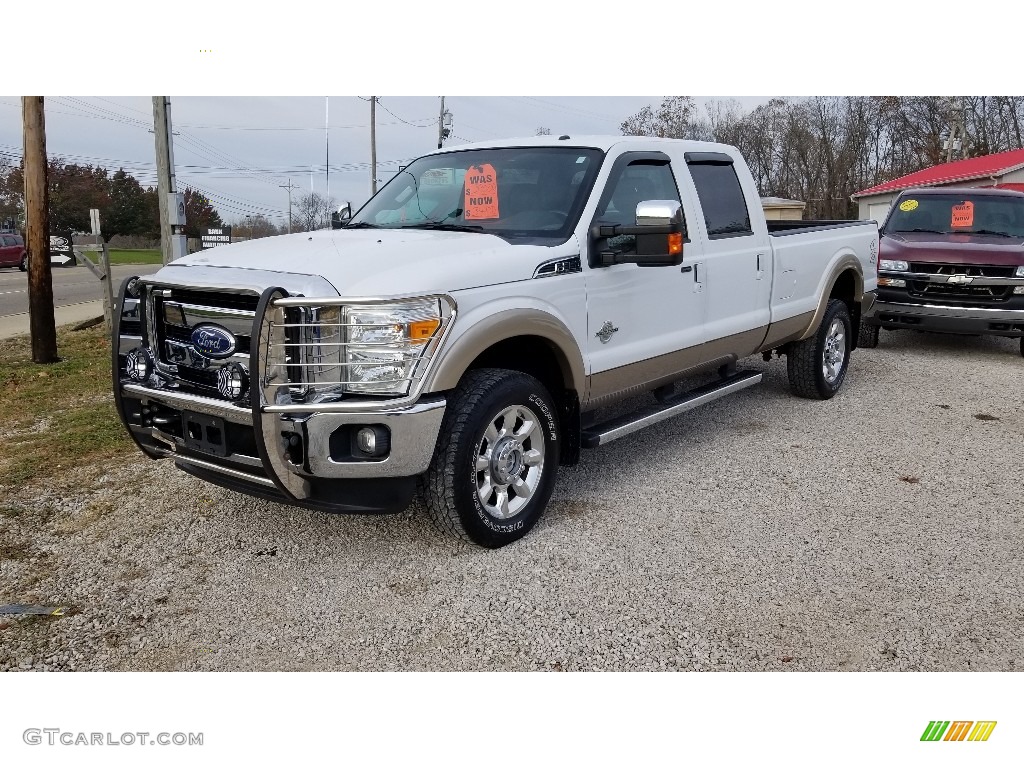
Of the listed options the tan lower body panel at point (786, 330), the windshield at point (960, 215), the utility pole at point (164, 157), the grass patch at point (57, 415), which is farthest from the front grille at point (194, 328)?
the utility pole at point (164, 157)

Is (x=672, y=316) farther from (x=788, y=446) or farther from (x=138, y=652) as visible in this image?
(x=138, y=652)

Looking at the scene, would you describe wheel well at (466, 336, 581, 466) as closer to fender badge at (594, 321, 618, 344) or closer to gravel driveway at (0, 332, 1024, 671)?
fender badge at (594, 321, 618, 344)

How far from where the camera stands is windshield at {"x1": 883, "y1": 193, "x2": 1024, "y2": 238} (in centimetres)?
982

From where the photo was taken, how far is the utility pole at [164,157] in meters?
12.5

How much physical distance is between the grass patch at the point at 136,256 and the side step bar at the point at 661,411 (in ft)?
135

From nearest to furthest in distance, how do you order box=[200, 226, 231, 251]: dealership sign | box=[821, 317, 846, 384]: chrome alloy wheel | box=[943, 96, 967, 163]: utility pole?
box=[821, 317, 846, 384]: chrome alloy wheel, box=[200, 226, 231, 251]: dealership sign, box=[943, 96, 967, 163]: utility pole

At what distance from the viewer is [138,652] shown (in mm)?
3279

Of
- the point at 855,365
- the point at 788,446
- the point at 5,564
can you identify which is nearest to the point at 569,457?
the point at 788,446

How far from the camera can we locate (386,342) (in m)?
3.52

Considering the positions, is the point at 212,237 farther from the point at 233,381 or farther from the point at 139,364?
the point at 233,381

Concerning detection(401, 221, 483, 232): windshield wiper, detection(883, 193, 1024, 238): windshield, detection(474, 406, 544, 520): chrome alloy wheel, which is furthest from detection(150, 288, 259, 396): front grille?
detection(883, 193, 1024, 238): windshield

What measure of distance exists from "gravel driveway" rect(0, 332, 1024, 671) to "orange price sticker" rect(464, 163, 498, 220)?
1.70 meters

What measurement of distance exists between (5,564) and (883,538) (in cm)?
438

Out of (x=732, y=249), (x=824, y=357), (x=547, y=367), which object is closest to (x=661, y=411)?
(x=547, y=367)
